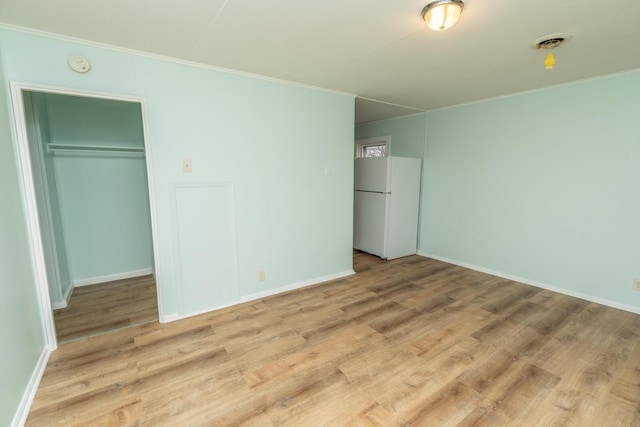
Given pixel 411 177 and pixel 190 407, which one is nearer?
pixel 190 407

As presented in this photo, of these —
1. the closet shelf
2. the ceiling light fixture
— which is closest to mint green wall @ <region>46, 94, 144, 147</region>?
the closet shelf

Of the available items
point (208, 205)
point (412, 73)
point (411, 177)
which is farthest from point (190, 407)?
point (411, 177)

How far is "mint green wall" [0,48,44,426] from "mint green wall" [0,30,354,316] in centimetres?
57

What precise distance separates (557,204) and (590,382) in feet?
6.95

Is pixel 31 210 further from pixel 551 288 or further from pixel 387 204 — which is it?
pixel 551 288

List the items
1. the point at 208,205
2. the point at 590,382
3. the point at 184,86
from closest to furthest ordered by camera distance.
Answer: the point at 590,382, the point at 184,86, the point at 208,205

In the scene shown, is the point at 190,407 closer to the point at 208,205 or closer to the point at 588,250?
the point at 208,205

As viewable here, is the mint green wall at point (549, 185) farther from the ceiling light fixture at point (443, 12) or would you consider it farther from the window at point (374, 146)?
the ceiling light fixture at point (443, 12)

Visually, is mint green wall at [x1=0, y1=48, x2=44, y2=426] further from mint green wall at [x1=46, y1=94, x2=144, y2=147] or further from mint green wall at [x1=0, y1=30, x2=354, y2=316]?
mint green wall at [x1=46, y1=94, x2=144, y2=147]

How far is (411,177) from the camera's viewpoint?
4.62 metres

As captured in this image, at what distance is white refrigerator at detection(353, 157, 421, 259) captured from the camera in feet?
14.5

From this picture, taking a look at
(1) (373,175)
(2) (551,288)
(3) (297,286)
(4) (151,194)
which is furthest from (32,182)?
(2) (551,288)

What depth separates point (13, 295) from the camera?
1741 mm

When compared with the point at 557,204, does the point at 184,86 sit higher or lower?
higher
